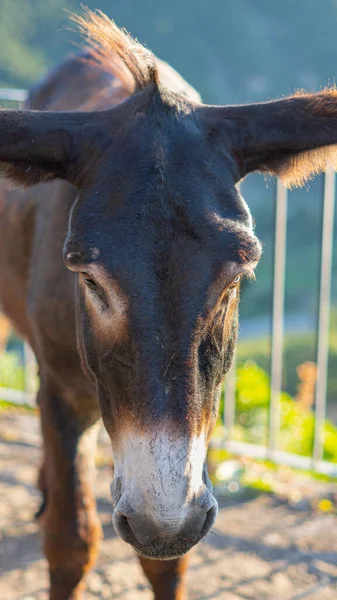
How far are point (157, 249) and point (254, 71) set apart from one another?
23750 millimetres

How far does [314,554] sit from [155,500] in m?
2.44

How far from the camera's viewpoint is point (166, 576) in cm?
300

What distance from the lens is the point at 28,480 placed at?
460cm

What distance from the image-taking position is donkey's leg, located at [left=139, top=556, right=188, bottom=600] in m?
2.97

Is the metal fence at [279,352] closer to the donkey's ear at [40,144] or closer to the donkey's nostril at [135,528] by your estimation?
the donkey's ear at [40,144]

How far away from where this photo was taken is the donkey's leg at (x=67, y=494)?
2.96 m

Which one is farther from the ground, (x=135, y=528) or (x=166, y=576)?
(x=135, y=528)

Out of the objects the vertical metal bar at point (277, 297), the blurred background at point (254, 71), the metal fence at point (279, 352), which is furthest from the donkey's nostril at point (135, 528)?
the blurred background at point (254, 71)

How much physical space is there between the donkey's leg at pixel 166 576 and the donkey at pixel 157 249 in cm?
84

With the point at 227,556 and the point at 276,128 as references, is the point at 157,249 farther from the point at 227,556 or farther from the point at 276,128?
the point at 227,556

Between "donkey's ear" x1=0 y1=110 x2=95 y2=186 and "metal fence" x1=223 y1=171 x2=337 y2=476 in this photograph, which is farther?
"metal fence" x1=223 y1=171 x2=337 y2=476

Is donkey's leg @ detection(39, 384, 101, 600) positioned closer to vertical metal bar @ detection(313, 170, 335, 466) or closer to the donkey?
the donkey

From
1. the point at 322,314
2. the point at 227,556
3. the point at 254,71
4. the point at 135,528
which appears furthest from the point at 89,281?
the point at 254,71

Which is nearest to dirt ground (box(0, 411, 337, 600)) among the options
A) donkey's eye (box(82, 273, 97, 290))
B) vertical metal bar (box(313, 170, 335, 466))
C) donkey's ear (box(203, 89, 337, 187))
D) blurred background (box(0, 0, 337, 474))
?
vertical metal bar (box(313, 170, 335, 466))
